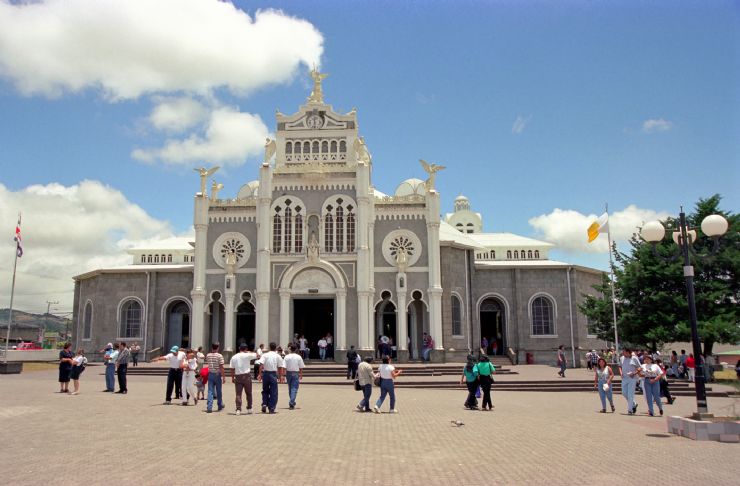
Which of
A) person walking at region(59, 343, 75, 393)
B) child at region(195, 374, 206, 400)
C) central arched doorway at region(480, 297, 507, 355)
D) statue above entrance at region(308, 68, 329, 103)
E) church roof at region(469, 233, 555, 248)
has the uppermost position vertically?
statue above entrance at region(308, 68, 329, 103)

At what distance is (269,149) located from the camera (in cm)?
3956

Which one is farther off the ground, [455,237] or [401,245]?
[455,237]

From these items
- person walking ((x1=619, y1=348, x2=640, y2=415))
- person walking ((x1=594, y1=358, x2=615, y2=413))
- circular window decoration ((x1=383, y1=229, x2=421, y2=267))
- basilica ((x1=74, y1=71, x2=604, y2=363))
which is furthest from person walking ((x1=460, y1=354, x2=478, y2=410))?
circular window decoration ((x1=383, y1=229, x2=421, y2=267))

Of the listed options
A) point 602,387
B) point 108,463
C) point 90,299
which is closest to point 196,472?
point 108,463

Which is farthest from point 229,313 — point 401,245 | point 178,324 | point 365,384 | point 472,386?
point 472,386

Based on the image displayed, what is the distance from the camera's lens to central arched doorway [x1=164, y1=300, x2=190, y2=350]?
137ft

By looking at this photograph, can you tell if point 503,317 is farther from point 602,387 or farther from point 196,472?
point 196,472

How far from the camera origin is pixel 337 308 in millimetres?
36906

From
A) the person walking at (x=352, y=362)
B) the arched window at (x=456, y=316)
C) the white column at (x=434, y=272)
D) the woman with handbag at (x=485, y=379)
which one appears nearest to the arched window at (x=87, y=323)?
the person walking at (x=352, y=362)

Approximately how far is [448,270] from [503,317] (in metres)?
6.16

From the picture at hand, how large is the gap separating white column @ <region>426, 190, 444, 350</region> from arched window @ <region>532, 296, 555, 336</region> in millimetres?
8268

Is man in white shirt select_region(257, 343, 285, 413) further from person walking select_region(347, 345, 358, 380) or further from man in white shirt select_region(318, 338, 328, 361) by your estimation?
man in white shirt select_region(318, 338, 328, 361)

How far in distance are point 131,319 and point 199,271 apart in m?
7.41

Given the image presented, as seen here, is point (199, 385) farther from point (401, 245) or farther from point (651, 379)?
point (401, 245)
